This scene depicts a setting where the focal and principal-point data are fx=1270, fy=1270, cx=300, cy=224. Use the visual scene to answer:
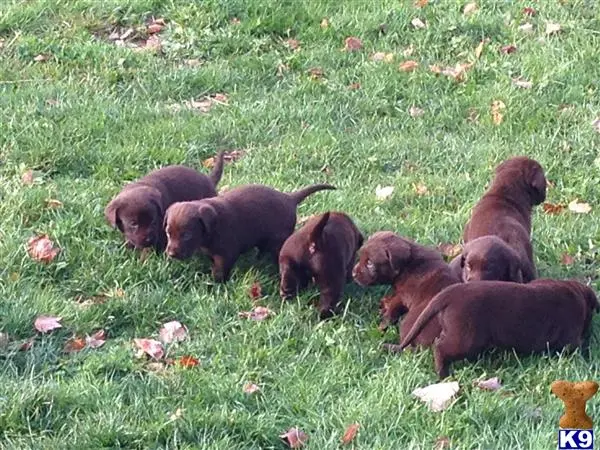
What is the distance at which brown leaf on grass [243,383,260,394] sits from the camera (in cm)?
600

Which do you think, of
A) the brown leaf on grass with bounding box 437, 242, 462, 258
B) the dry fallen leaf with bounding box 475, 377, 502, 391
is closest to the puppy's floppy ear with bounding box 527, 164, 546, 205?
the brown leaf on grass with bounding box 437, 242, 462, 258

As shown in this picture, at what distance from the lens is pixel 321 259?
6.84 meters

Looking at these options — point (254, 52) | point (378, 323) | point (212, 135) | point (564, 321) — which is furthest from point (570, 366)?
point (254, 52)

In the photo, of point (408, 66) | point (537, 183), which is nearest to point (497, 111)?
point (408, 66)

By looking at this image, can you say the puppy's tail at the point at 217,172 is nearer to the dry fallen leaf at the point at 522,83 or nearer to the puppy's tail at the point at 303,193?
the puppy's tail at the point at 303,193

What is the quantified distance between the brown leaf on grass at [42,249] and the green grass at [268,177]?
2.3 inches

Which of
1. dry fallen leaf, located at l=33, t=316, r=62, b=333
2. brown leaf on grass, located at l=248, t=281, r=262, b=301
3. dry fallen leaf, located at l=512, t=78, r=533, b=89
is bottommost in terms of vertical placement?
dry fallen leaf, located at l=512, t=78, r=533, b=89

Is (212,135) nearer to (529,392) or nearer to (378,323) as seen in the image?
(378,323)

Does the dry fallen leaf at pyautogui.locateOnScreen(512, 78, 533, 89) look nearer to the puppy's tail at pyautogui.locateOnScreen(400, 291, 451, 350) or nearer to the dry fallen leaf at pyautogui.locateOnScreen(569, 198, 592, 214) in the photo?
the dry fallen leaf at pyautogui.locateOnScreen(569, 198, 592, 214)

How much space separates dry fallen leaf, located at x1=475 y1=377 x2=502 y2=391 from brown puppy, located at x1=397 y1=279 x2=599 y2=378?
0.16m

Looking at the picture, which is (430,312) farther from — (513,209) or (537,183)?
(537,183)

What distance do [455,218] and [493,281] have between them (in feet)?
6.07

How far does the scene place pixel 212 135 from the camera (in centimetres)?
952

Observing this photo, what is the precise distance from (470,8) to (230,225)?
5.11m
